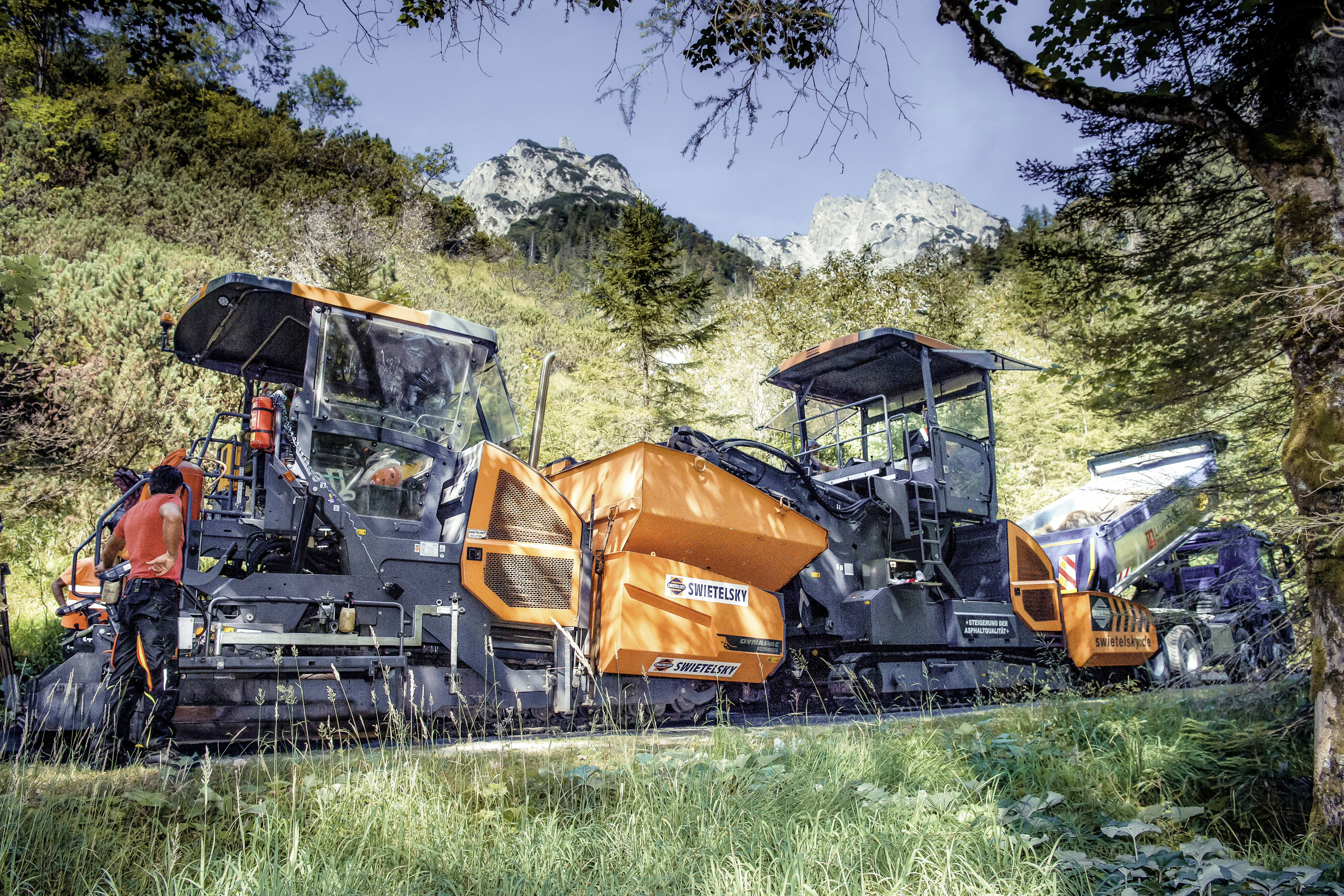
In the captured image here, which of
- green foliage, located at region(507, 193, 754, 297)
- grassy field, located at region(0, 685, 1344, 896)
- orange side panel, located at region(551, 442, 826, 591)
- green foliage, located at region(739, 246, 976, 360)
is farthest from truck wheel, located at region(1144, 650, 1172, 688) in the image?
green foliage, located at region(507, 193, 754, 297)

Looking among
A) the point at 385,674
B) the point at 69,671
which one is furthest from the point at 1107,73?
the point at 69,671

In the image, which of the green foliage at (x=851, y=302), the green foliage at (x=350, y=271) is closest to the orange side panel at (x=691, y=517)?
the green foliage at (x=350, y=271)

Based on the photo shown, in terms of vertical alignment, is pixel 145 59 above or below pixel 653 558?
above

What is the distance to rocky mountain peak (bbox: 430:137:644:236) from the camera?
343 ft

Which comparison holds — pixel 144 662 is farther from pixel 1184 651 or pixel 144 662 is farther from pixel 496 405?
pixel 1184 651

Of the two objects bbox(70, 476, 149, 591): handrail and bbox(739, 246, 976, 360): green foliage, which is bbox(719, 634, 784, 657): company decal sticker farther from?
bbox(739, 246, 976, 360): green foliage

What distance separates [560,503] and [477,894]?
385 centimetres

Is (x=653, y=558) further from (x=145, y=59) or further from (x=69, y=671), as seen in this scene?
(x=145, y=59)

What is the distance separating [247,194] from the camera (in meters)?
31.2

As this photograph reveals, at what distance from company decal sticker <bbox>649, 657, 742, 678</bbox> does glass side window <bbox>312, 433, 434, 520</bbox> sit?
2.13 meters

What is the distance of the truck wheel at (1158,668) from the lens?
10984 millimetres

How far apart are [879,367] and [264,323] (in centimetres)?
633

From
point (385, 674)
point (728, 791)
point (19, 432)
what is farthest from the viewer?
point (19, 432)

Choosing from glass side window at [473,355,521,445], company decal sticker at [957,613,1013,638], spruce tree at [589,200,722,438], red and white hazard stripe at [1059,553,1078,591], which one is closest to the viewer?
glass side window at [473,355,521,445]
